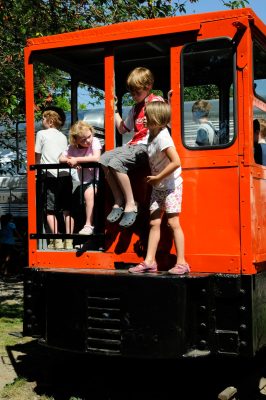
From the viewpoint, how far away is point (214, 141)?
5047mm

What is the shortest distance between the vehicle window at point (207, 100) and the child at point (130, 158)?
29cm

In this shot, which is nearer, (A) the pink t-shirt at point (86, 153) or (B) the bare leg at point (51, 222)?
(A) the pink t-shirt at point (86, 153)

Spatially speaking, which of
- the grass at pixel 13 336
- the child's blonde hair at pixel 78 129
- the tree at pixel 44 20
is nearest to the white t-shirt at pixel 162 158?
the child's blonde hair at pixel 78 129

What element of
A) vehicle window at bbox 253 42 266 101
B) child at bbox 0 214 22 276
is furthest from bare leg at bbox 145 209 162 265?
child at bbox 0 214 22 276

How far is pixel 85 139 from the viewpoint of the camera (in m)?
5.53

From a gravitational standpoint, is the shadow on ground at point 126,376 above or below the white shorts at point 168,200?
below

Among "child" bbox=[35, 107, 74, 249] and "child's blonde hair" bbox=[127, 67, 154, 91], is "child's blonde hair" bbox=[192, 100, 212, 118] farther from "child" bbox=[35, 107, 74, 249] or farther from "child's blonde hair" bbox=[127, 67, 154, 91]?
"child" bbox=[35, 107, 74, 249]

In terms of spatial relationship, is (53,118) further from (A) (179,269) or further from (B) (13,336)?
(B) (13,336)

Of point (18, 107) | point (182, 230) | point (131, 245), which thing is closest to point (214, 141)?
point (182, 230)

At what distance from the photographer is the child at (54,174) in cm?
570

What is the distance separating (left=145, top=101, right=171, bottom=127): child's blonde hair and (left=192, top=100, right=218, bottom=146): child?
0.31m

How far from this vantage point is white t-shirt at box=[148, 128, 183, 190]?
495 cm

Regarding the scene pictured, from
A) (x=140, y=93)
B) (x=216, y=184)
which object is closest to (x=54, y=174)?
(x=140, y=93)

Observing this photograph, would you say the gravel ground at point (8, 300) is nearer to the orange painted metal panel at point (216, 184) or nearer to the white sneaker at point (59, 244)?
the white sneaker at point (59, 244)
